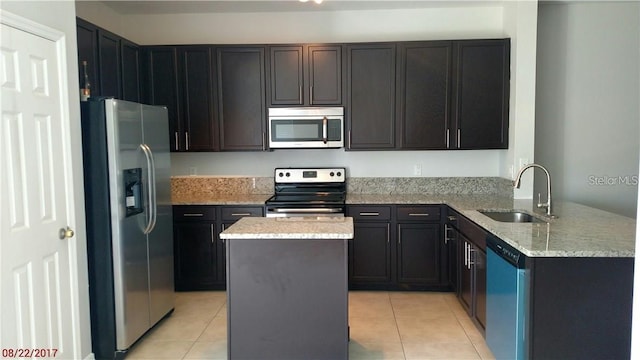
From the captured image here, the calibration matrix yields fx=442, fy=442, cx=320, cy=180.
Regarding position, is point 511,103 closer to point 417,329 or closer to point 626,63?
point 626,63

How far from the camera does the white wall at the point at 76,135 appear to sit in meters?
2.50

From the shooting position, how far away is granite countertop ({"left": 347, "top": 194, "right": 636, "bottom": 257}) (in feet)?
7.21

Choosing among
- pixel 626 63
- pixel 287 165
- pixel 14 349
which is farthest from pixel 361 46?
pixel 14 349

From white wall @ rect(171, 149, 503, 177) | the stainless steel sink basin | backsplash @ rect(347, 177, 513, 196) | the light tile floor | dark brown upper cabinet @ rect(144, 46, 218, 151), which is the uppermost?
dark brown upper cabinet @ rect(144, 46, 218, 151)

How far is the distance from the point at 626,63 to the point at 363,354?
374 centimetres

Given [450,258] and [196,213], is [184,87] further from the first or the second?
[450,258]

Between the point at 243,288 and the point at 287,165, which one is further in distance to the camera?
the point at 287,165

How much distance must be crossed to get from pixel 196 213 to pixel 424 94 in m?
2.46

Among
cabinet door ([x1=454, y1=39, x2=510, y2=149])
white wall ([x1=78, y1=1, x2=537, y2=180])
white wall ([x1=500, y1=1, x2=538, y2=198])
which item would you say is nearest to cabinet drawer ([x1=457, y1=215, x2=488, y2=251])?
white wall ([x1=500, y1=1, x2=538, y2=198])

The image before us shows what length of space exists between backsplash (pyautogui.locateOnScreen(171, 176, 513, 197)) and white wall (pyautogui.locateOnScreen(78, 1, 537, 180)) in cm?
8

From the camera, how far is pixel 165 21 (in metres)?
4.61

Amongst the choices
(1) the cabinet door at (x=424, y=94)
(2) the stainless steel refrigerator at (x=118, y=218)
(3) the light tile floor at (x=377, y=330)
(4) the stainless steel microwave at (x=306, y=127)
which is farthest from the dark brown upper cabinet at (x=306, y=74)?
(3) the light tile floor at (x=377, y=330)
